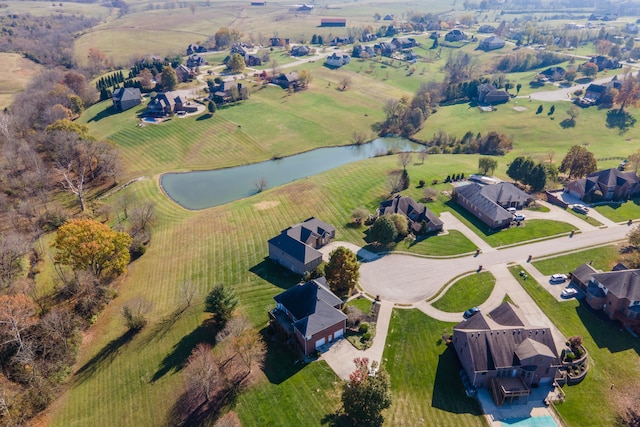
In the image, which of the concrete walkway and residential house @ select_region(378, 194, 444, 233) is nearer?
the concrete walkway

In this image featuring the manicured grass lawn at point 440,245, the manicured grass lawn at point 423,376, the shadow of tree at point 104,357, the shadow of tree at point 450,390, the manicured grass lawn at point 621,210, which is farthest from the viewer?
the manicured grass lawn at point 621,210

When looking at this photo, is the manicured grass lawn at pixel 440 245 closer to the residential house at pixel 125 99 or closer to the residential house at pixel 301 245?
the residential house at pixel 301 245

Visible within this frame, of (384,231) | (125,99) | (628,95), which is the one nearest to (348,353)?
(384,231)

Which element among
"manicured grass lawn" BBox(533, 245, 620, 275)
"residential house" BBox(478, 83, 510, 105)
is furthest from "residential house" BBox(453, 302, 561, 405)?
"residential house" BBox(478, 83, 510, 105)

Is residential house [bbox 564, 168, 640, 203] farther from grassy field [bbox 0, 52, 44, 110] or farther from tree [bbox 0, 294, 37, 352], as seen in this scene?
grassy field [bbox 0, 52, 44, 110]

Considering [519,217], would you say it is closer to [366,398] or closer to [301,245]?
[301,245]

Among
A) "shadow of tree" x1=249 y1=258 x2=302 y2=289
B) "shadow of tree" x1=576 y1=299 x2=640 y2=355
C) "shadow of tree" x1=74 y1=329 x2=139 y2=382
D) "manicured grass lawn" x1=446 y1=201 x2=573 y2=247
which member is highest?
"shadow of tree" x1=576 y1=299 x2=640 y2=355

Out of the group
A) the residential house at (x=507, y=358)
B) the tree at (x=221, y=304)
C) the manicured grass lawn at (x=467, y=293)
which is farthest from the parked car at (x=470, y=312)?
the tree at (x=221, y=304)
